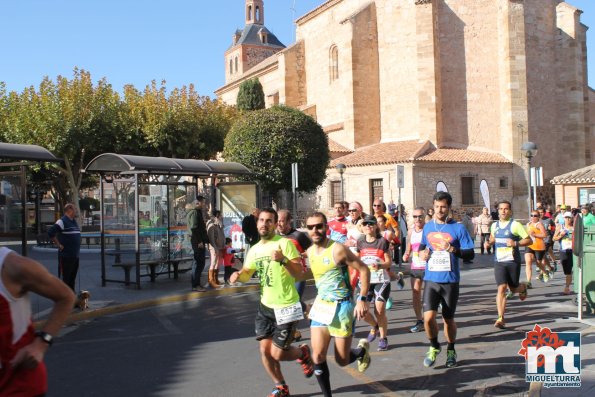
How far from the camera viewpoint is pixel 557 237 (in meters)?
11.7

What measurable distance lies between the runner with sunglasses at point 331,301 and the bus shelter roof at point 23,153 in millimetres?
5948

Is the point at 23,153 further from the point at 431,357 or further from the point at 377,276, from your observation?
the point at 431,357

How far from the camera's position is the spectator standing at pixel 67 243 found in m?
10.4

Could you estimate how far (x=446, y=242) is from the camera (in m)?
6.34

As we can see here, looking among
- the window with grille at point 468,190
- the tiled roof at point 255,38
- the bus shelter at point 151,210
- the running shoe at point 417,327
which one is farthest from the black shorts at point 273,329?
the tiled roof at point 255,38

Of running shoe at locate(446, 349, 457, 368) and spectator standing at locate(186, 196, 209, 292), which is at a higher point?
spectator standing at locate(186, 196, 209, 292)

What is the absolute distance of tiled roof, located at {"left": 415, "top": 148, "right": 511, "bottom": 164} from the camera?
31.0 metres

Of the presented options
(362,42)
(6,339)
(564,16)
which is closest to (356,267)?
(6,339)

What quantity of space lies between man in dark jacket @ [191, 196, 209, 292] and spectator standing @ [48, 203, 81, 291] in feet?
8.12

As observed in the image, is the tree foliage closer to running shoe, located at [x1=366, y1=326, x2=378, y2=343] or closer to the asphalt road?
the asphalt road

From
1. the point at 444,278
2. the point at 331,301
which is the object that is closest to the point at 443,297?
the point at 444,278

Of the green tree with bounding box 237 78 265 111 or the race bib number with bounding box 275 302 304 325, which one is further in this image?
the green tree with bounding box 237 78 265 111

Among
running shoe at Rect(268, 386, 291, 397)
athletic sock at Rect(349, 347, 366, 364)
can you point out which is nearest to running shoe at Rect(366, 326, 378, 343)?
athletic sock at Rect(349, 347, 366, 364)

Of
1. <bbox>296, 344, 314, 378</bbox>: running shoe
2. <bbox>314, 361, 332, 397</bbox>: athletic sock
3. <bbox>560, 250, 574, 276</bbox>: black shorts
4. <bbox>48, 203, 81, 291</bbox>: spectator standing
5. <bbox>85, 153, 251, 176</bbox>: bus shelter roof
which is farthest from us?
<bbox>85, 153, 251, 176</bbox>: bus shelter roof
